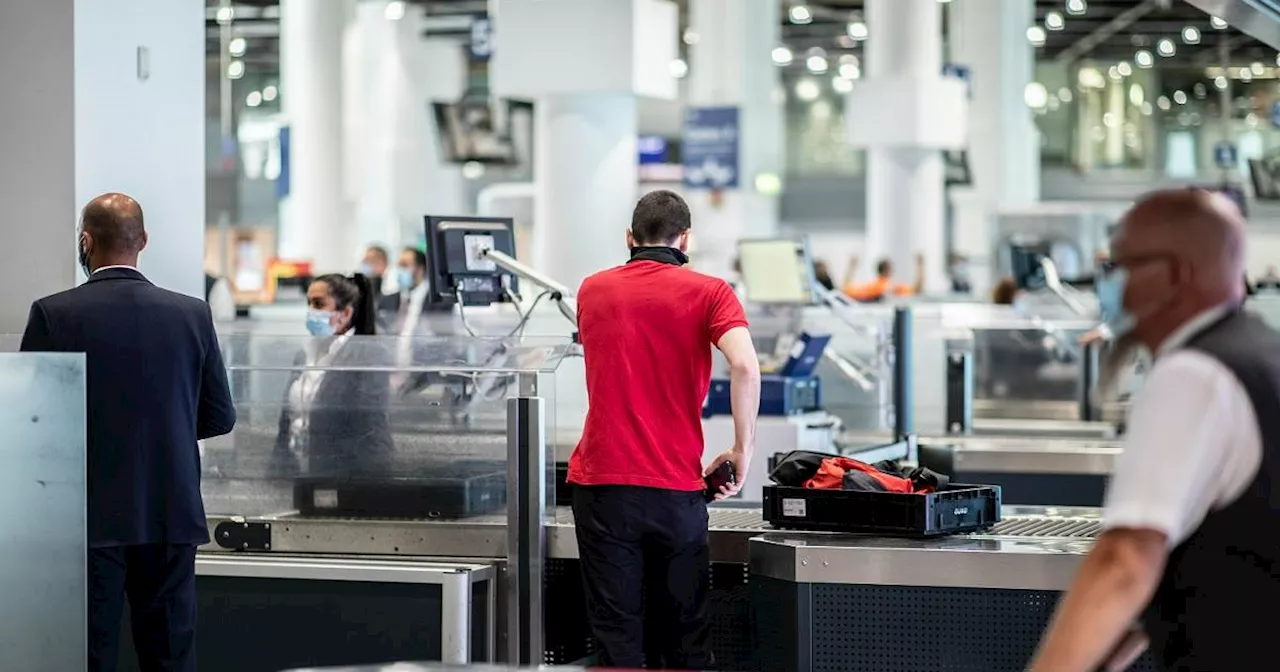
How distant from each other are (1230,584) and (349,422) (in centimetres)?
315

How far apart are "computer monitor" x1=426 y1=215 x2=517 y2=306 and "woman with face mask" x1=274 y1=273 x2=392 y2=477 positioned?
838mm

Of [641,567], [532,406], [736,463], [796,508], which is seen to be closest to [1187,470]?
[736,463]

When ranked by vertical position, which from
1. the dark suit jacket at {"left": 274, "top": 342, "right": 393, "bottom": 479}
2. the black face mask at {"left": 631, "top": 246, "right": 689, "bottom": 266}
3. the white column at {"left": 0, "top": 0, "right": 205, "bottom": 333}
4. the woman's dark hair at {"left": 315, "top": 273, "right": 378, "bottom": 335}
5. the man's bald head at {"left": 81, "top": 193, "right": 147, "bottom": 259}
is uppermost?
the white column at {"left": 0, "top": 0, "right": 205, "bottom": 333}

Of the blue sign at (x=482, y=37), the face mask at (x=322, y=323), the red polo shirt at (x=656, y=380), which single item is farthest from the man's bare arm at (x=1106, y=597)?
the blue sign at (x=482, y=37)

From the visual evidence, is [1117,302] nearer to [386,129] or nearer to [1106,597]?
[1106,597]

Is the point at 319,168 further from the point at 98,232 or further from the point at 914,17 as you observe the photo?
the point at 98,232

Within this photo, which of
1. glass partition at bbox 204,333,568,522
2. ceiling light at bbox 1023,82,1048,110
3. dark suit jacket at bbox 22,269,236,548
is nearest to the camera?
dark suit jacket at bbox 22,269,236,548

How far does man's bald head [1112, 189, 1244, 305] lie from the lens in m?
2.26

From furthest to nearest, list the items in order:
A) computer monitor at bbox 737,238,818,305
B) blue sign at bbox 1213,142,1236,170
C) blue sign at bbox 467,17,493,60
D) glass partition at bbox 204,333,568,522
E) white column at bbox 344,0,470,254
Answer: blue sign at bbox 1213,142,1236,170
blue sign at bbox 467,17,493,60
white column at bbox 344,0,470,254
computer monitor at bbox 737,238,818,305
glass partition at bbox 204,333,568,522

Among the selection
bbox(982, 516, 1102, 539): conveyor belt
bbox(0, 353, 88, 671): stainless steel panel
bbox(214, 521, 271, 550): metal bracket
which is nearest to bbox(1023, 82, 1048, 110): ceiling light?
bbox(982, 516, 1102, 539): conveyor belt

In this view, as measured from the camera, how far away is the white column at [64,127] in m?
5.24

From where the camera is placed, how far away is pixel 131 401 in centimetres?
416

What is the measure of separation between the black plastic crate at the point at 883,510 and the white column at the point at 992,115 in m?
21.7

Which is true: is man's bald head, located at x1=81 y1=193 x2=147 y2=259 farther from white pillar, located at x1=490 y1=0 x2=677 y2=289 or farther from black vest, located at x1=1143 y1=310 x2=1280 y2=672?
white pillar, located at x1=490 y1=0 x2=677 y2=289
